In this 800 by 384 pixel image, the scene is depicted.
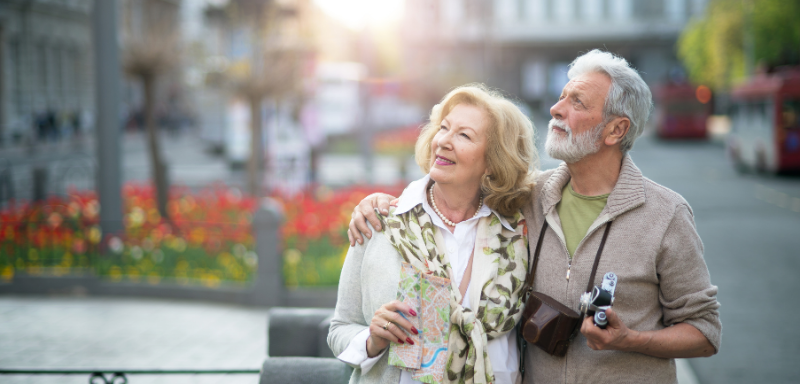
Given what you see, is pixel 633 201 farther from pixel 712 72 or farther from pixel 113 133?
pixel 712 72

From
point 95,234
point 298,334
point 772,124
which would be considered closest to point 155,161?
point 95,234

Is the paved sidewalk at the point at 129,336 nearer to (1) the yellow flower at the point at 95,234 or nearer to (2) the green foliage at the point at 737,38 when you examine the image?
(1) the yellow flower at the point at 95,234

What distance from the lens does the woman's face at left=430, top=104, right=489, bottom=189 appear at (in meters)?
2.47

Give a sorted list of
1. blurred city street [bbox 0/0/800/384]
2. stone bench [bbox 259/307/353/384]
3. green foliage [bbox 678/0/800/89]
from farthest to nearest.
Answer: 1. green foliage [bbox 678/0/800/89]
2. blurred city street [bbox 0/0/800/384]
3. stone bench [bbox 259/307/353/384]

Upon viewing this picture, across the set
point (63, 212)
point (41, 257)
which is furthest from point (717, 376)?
point (63, 212)

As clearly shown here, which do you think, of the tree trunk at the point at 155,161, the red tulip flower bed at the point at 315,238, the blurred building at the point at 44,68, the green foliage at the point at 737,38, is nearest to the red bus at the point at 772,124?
the green foliage at the point at 737,38

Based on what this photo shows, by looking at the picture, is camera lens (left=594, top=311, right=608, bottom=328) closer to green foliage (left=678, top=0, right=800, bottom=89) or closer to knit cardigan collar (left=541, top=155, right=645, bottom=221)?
knit cardigan collar (left=541, top=155, right=645, bottom=221)

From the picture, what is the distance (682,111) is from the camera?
122 ft

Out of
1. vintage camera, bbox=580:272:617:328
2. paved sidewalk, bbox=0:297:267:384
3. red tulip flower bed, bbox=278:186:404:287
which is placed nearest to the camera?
vintage camera, bbox=580:272:617:328

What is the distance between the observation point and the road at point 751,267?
5.64 metres

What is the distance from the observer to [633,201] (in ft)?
7.77

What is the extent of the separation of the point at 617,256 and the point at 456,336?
62cm

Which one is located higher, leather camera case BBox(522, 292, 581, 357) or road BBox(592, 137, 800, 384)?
leather camera case BBox(522, 292, 581, 357)

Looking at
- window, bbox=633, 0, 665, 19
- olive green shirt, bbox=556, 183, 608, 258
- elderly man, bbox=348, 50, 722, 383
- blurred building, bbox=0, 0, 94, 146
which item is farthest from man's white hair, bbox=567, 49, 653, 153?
window, bbox=633, 0, 665, 19
